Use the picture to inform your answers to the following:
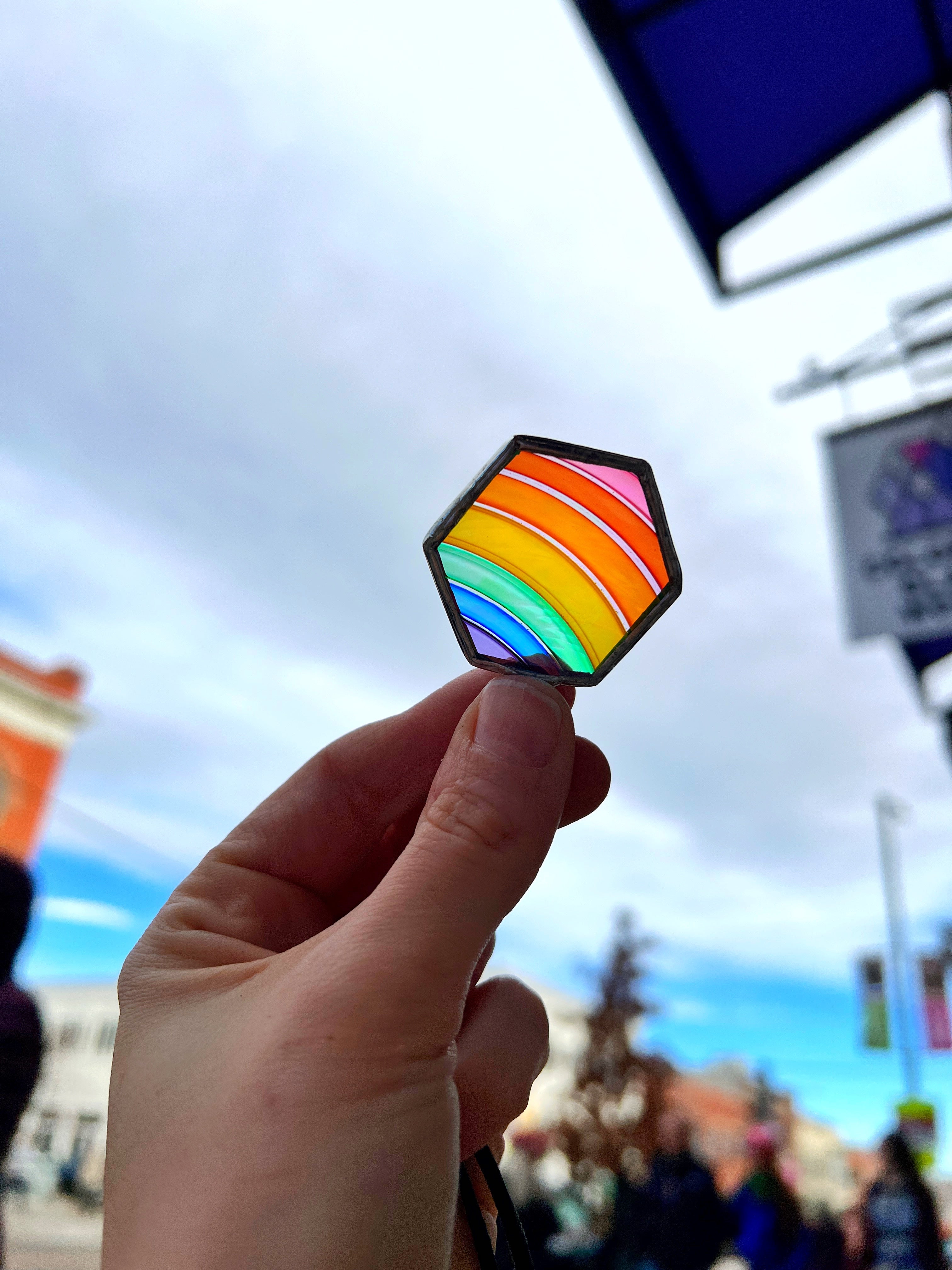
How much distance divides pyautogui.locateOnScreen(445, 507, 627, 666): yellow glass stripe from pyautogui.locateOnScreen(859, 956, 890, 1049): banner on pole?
36.0ft

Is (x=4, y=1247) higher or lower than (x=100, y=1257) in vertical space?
lower

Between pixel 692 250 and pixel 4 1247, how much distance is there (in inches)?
161

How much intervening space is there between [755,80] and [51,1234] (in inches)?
385

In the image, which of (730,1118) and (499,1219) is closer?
(499,1219)

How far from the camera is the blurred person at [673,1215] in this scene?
4.04 m

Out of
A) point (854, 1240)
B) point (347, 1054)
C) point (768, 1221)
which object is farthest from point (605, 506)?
point (768, 1221)

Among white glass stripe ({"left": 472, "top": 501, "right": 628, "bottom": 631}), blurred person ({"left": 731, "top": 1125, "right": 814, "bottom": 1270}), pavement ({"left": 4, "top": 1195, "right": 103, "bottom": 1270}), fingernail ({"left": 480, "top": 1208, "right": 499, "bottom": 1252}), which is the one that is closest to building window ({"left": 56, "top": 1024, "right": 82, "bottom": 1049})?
pavement ({"left": 4, "top": 1195, "right": 103, "bottom": 1270})

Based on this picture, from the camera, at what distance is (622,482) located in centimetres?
77

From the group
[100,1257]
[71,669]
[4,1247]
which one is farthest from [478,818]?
[71,669]

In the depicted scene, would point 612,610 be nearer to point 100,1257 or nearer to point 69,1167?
point 100,1257

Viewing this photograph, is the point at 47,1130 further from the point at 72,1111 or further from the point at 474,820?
the point at 474,820

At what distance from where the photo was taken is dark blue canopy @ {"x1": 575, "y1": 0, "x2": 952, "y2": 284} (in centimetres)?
276

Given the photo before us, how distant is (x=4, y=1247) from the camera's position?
2039 mm

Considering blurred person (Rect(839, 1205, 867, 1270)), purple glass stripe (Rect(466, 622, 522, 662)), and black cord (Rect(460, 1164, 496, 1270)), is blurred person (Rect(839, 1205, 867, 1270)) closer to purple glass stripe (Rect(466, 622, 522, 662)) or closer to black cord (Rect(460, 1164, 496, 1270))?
black cord (Rect(460, 1164, 496, 1270))
